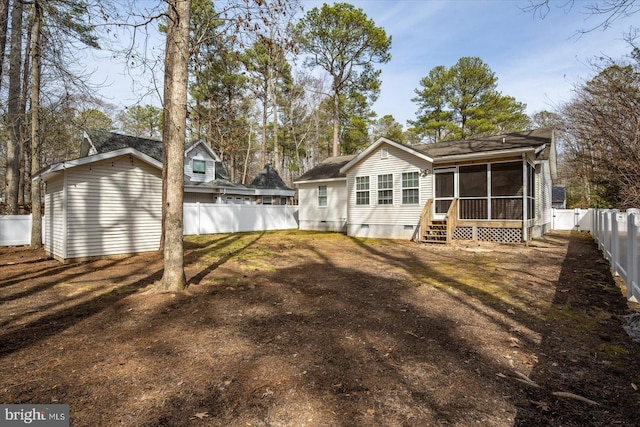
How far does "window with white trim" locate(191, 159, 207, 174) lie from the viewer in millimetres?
21141

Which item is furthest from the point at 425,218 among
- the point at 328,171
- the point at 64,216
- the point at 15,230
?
the point at 15,230

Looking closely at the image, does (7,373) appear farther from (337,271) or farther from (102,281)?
(337,271)

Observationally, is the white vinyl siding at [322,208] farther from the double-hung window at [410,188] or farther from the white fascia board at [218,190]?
the white fascia board at [218,190]

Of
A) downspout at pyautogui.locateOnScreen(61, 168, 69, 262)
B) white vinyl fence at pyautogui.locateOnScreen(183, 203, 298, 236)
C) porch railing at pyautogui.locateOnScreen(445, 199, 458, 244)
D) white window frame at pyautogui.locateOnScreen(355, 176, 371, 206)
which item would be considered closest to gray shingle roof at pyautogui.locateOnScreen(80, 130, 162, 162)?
white vinyl fence at pyautogui.locateOnScreen(183, 203, 298, 236)

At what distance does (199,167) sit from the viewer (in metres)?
21.5

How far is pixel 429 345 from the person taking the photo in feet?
11.9

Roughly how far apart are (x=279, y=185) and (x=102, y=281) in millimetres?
18869

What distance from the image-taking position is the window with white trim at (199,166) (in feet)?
69.4

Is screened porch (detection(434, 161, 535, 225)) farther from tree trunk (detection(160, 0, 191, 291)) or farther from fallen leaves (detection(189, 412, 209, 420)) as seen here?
fallen leaves (detection(189, 412, 209, 420))

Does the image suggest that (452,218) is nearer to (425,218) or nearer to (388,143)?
(425,218)

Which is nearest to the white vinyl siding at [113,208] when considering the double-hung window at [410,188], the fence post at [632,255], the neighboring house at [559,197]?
the double-hung window at [410,188]

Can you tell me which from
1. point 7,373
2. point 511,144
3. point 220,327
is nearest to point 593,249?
point 511,144

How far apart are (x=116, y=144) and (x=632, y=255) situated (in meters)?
21.1

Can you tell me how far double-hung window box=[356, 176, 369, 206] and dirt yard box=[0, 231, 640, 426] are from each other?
320 inches
